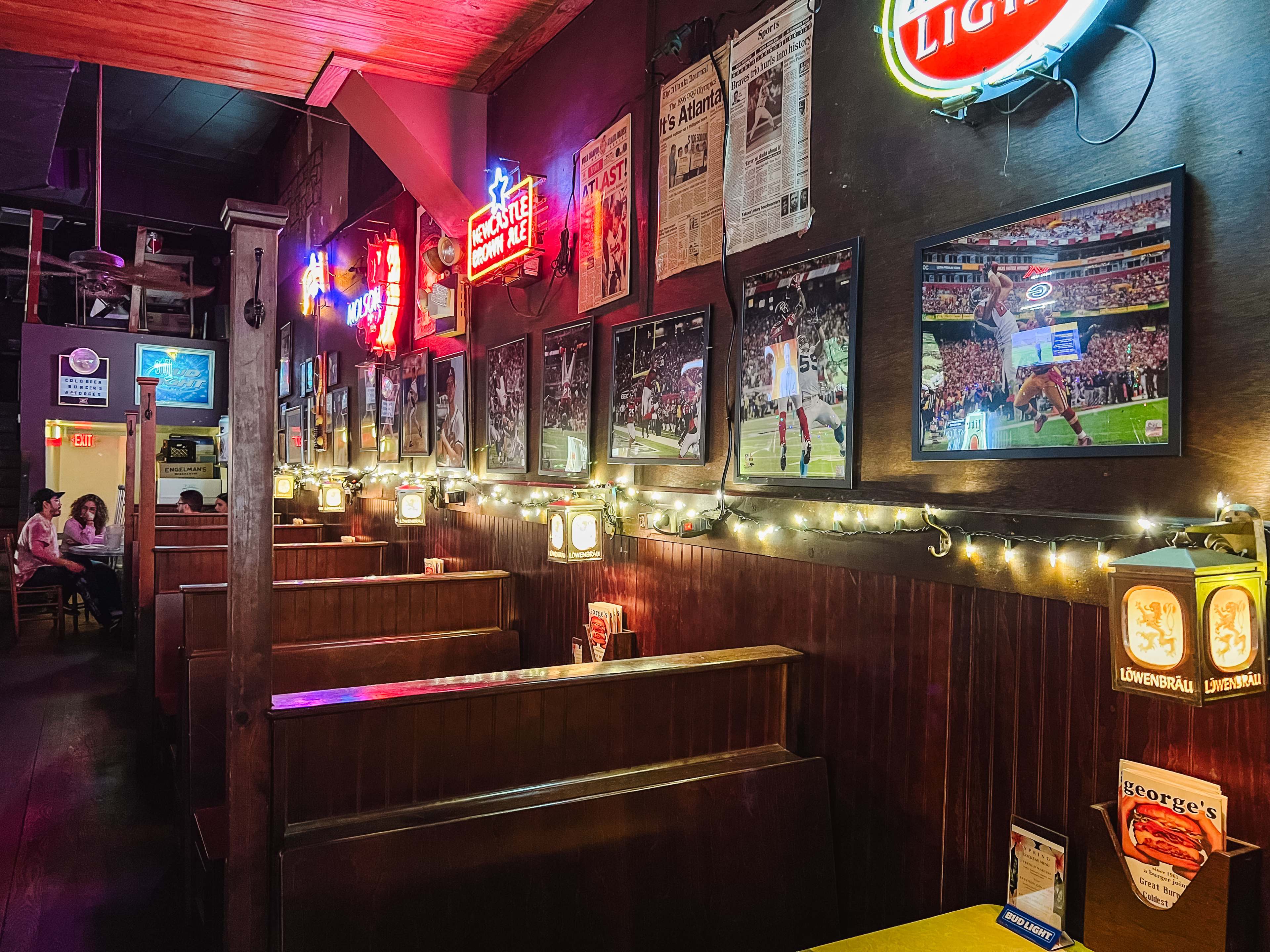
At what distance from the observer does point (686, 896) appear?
269 centimetres

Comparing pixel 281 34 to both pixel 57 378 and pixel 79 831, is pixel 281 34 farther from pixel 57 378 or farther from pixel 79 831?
pixel 57 378

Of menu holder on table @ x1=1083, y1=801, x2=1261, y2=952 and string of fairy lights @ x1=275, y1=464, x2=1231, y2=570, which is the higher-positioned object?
string of fairy lights @ x1=275, y1=464, x2=1231, y2=570

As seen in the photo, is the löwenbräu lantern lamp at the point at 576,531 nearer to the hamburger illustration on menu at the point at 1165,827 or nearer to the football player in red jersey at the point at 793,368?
the football player in red jersey at the point at 793,368

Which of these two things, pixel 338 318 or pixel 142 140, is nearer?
pixel 338 318

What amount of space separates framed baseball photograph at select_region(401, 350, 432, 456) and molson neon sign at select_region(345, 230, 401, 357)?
1.04ft

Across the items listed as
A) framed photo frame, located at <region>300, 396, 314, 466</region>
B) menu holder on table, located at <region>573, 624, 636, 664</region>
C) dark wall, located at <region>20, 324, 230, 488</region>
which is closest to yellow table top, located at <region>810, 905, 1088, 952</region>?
menu holder on table, located at <region>573, 624, 636, 664</region>

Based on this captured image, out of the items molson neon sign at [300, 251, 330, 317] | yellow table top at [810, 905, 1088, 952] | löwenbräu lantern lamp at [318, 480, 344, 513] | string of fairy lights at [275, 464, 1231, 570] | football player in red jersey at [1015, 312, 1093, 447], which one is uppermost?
molson neon sign at [300, 251, 330, 317]

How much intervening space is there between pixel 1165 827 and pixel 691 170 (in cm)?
306

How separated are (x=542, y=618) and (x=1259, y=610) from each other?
12.3ft

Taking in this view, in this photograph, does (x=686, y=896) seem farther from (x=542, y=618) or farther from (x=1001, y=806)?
(x=542, y=618)

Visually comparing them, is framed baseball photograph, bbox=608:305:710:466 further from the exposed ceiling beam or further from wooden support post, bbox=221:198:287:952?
the exposed ceiling beam

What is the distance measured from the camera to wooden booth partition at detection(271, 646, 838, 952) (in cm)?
234

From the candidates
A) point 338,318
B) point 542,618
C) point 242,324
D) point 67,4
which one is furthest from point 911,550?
point 338,318

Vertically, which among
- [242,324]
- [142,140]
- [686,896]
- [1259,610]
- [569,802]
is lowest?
[686,896]
